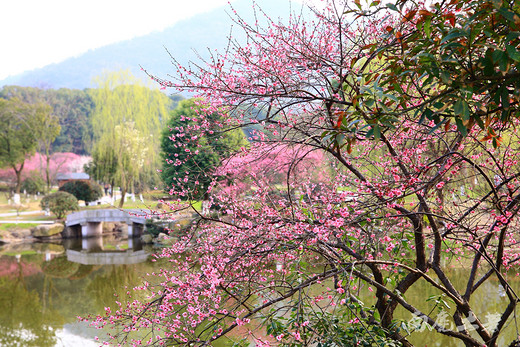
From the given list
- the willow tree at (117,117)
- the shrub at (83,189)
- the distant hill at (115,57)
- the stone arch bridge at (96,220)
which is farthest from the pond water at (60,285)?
the distant hill at (115,57)

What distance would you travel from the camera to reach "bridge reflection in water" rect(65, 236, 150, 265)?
42.8 feet

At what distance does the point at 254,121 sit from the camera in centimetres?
291

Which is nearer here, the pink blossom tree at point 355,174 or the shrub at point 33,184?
the pink blossom tree at point 355,174

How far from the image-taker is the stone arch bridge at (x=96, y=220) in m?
17.1

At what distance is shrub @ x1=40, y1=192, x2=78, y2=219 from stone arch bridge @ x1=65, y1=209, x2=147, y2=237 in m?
1.02

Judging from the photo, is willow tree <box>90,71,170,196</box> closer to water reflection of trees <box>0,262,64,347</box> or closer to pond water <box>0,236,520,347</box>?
pond water <box>0,236,520,347</box>

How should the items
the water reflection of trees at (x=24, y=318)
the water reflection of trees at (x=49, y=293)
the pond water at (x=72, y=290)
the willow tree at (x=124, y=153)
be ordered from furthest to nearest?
1. the willow tree at (x=124, y=153)
2. the water reflection of trees at (x=49, y=293)
3. the water reflection of trees at (x=24, y=318)
4. the pond water at (x=72, y=290)

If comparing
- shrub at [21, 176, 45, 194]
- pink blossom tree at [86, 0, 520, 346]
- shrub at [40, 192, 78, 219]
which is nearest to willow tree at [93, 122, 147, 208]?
shrub at [40, 192, 78, 219]

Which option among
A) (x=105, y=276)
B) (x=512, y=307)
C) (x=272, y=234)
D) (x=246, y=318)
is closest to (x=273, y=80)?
(x=272, y=234)

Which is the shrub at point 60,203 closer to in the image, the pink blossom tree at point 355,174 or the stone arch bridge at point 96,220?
the stone arch bridge at point 96,220

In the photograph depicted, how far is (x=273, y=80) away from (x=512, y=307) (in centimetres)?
206

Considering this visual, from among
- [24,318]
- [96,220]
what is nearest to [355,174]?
[24,318]

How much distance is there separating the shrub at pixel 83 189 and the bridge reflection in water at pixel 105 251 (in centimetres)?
387

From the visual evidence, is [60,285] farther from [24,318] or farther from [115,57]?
[115,57]
